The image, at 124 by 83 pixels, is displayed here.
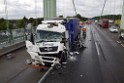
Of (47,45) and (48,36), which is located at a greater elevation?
(48,36)

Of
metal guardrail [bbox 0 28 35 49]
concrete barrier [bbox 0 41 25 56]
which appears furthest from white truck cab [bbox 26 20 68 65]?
concrete barrier [bbox 0 41 25 56]

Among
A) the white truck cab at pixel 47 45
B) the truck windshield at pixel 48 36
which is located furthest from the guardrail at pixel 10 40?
the white truck cab at pixel 47 45

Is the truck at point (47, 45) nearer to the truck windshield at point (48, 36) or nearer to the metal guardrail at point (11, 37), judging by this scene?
the truck windshield at point (48, 36)

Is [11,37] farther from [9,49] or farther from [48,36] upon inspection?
[48,36]

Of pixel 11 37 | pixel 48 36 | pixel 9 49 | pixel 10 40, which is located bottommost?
pixel 9 49

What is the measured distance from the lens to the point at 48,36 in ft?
39.7

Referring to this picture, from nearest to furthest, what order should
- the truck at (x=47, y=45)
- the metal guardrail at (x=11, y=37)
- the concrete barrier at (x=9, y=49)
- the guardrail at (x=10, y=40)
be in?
the truck at (x=47, y=45) < the concrete barrier at (x=9, y=49) < the guardrail at (x=10, y=40) < the metal guardrail at (x=11, y=37)

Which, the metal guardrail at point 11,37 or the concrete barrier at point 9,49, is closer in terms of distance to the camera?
the concrete barrier at point 9,49

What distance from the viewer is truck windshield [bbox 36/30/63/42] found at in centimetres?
1194

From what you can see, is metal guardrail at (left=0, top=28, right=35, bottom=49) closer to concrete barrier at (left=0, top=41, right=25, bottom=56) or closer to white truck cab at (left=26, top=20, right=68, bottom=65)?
concrete barrier at (left=0, top=41, right=25, bottom=56)

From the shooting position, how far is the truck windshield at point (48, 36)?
11.9m

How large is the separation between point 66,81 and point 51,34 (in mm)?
4185

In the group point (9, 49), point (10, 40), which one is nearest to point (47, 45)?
point (9, 49)

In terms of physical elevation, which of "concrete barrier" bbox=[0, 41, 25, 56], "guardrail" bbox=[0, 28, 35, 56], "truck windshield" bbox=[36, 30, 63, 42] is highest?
"truck windshield" bbox=[36, 30, 63, 42]
